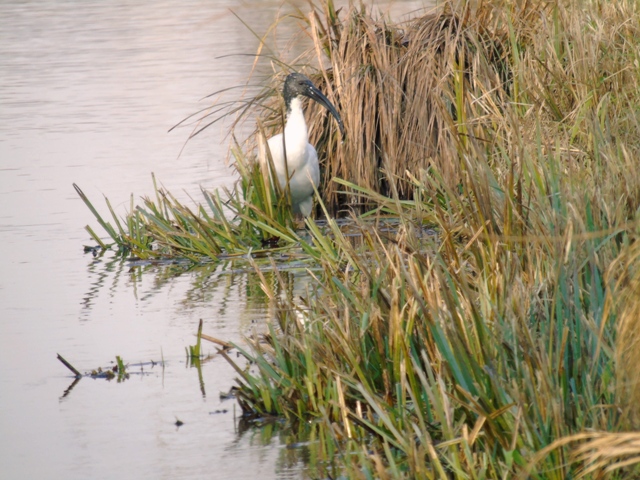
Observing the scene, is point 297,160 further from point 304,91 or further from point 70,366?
point 70,366

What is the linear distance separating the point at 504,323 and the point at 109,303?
2.72 meters

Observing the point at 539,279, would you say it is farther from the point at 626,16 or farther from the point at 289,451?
the point at 626,16

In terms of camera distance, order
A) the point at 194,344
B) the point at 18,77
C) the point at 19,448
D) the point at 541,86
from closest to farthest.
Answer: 1. the point at 19,448
2. the point at 194,344
3. the point at 541,86
4. the point at 18,77

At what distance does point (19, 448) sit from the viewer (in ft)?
12.3

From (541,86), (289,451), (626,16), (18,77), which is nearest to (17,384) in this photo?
(289,451)

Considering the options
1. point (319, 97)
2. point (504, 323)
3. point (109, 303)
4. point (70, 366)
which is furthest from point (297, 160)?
point (504, 323)

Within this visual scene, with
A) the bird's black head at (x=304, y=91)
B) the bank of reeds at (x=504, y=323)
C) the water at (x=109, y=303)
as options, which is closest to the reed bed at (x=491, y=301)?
the bank of reeds at (x=504, y=323)

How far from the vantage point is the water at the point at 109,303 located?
Result: 3670 millimetres

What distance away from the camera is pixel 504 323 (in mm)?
3184

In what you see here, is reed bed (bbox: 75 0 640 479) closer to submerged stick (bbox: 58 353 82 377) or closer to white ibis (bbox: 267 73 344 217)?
white ibis (bbox: 267 73 344 217)

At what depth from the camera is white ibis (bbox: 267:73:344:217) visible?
6656 millimetres

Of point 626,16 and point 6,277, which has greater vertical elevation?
point 626,16

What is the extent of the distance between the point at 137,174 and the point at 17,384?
417cm

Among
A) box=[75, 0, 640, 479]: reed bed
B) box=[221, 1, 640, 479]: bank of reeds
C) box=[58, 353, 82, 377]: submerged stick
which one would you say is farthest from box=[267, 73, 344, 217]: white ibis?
box=[58, 353, 82, 377]: submerged stick
